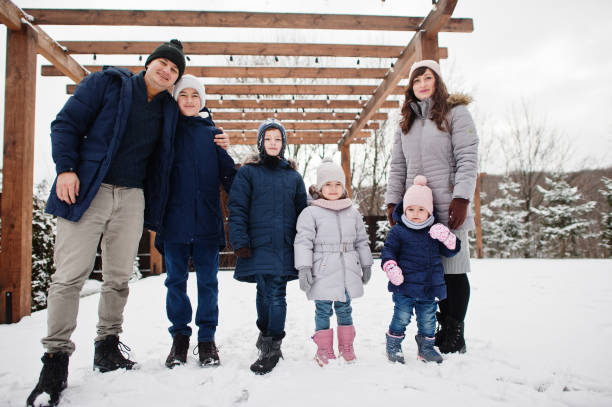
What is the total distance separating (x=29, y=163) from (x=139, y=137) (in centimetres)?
202

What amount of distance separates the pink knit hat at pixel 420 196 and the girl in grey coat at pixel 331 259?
0.37m

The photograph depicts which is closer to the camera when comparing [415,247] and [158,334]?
[415,247]

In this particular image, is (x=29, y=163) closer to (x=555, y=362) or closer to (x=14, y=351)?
(x=14, y=351)

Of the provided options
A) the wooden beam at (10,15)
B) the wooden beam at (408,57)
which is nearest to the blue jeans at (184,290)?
the wooden beam at (10,15)

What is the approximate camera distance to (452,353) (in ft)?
6.76

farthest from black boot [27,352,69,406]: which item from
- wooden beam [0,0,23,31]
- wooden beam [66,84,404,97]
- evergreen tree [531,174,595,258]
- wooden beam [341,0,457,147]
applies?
evergreen tree [531,174,595,258]

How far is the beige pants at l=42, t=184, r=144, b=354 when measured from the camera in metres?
1.65

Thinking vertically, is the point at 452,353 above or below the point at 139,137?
below

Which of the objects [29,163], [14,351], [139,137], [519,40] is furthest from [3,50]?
[519,40]

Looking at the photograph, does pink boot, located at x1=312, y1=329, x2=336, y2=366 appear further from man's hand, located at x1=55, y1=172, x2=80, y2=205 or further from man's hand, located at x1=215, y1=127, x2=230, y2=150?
man's hand, located at x1=55, y1=172, x2=80, y2=205

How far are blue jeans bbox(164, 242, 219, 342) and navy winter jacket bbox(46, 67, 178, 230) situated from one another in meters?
0.24

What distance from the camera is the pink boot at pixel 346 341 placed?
2.03 meters

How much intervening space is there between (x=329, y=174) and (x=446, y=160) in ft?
2.51

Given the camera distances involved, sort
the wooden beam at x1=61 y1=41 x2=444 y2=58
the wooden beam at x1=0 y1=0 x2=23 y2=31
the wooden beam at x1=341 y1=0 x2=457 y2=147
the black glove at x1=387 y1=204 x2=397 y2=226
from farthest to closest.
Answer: the wooden beam at x1=61 y1=41 x2=444 y2=58 → the wooden beam at x1=341 y1=0 x2=457 y2=147 → the wooden beam at x1=0 y1=0 x2=23 y2=31 → the black glove at x1=387 y1=204 x2=397 y2=226
